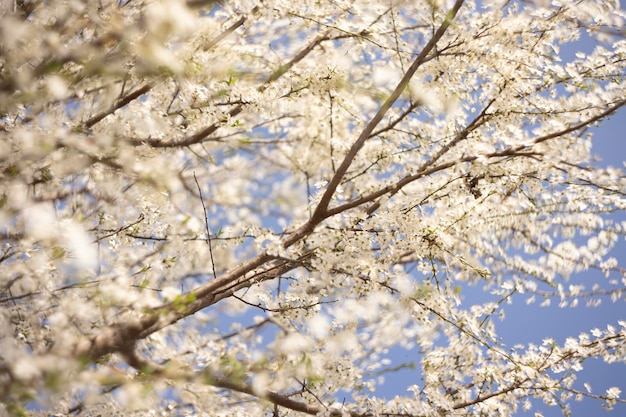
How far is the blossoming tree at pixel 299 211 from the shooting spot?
2.32 m

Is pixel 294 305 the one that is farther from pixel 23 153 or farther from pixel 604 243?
pixel 604 243

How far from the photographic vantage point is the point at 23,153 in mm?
2312

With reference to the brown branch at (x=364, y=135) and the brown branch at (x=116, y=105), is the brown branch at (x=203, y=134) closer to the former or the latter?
the brown branch at (x=116, y=105)

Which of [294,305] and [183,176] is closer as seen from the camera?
[294,305]

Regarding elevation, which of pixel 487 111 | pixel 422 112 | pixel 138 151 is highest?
pixel 422 112

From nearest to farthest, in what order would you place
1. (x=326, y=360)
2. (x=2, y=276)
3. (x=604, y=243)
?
1. (x=2, y=276)
2. (x=326, y=360)
3. (x=604, y=243)

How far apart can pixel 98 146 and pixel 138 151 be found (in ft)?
3.54

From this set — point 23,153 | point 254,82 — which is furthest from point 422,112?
point 23,153

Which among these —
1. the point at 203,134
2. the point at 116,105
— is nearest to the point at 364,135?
the point at 203,134

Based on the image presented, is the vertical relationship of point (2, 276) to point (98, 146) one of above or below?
below

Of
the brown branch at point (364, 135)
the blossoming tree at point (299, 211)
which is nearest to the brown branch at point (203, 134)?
the blossoming tree at point (299, 211)

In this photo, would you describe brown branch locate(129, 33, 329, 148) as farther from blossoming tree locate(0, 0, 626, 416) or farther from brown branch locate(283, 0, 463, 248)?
brown branch locate(283, 0, 463, 248)

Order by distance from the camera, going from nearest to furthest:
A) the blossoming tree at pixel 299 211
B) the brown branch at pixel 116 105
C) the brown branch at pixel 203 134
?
the blossoming tree at pixel 299 211 → the brown branch at pixel 116 105 → the brown branch at pixel 203 134

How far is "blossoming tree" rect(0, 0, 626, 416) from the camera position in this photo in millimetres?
2322
